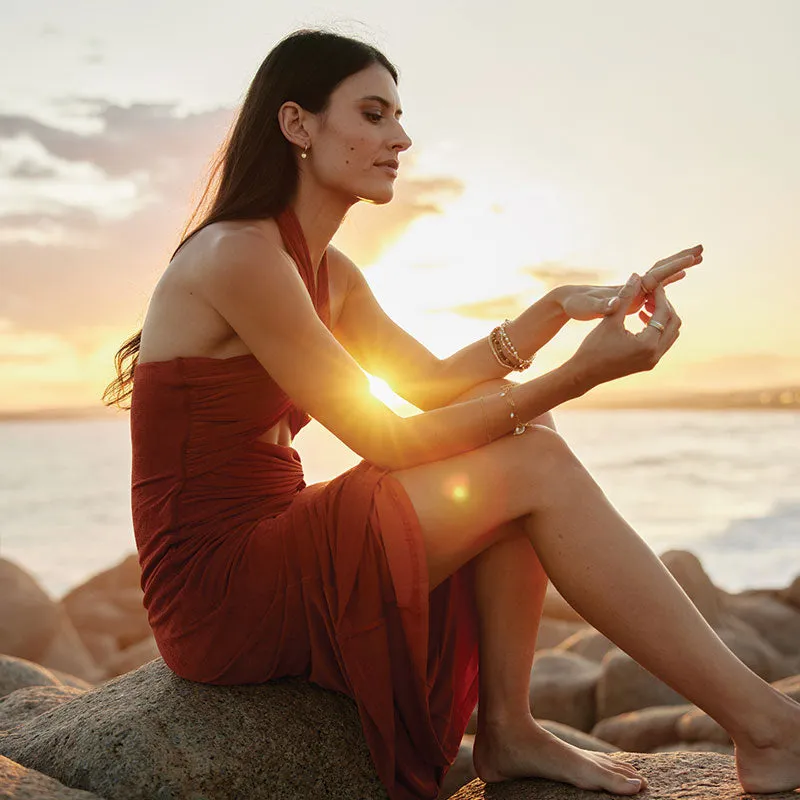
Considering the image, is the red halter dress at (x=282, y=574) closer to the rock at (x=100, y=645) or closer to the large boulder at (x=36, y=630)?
the large boulder at (x=36, y=630)

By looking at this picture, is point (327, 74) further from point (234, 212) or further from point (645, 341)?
point (645, 341)

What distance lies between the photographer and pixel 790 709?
7.67 ft

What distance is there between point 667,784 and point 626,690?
2977 mm

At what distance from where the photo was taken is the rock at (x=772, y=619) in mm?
6059

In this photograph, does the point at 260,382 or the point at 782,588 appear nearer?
the point at 260,382

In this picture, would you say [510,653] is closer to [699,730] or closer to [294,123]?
[294,123]

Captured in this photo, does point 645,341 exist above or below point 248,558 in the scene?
above

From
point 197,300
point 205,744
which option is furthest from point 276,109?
point 205,744

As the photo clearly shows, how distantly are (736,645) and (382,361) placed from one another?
3588 mm

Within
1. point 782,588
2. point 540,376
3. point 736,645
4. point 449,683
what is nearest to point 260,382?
point 540,376

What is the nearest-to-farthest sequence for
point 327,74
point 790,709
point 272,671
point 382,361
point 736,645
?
point 790,709 < point 272,671 < point 327,74 < point 382,361 < point 736,645

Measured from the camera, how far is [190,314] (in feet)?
8.50

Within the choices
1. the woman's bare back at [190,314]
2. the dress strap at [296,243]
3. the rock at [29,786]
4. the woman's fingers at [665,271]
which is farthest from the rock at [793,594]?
the rock at [29,786]

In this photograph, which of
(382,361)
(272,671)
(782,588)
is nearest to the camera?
(272,671)
